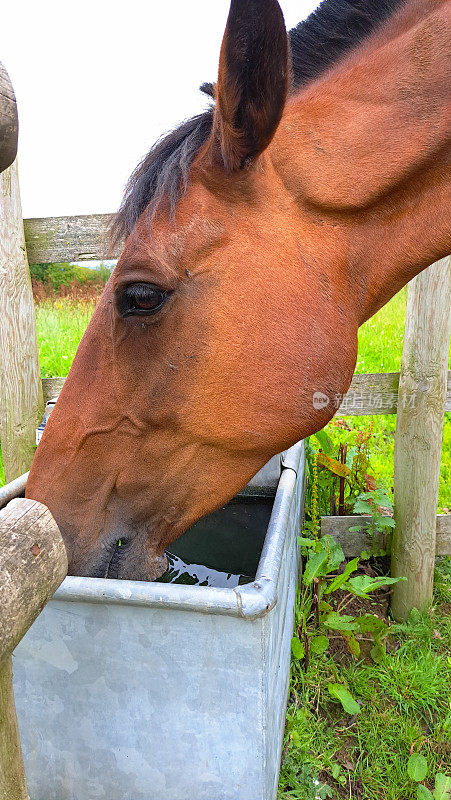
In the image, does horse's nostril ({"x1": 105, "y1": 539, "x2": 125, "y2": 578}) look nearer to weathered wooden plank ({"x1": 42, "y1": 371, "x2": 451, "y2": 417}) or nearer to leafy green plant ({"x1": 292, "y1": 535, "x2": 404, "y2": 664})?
leafy green plant ({"x1": 292, "y1": 535, "x2": 404, "y2": 664})

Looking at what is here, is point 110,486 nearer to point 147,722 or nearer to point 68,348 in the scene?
point 147,722

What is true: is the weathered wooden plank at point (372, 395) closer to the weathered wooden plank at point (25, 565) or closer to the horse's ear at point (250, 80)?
the horse's ear at point (250, 80)

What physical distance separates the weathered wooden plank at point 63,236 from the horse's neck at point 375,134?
1.67 m

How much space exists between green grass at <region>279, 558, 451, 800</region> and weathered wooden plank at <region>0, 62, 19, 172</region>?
6.88 feet

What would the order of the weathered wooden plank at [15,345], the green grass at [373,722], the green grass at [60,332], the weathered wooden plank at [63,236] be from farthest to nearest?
the green grass at [60,332] < the weathered wooden plank at [63,236] < the weathered wooden plank at [15,345] < the green grass at [373,722]

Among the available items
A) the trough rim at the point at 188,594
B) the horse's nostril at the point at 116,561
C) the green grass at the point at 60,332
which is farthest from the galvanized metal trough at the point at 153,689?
the green grass at the point at 60,332

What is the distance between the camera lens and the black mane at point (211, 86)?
1346 millimetres

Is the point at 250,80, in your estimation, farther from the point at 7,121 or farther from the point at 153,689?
the point at 153,689

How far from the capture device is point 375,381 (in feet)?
9.41

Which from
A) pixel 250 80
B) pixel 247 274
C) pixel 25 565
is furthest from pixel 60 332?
pixel 25 565

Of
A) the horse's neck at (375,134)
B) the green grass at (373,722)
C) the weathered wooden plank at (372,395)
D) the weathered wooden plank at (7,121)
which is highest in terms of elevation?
the horse's neck at (375,134)

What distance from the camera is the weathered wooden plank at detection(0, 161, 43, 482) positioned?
2.68 metres

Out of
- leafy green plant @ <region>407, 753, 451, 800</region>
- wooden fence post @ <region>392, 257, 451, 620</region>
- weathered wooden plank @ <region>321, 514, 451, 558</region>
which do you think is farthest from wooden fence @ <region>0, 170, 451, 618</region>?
leafy green plant @ <region>407, 753, 451, 800</region>

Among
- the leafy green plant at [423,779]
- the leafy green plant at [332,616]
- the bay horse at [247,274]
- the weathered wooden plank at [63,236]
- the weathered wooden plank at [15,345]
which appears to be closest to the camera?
the bay horse at [247,274]
